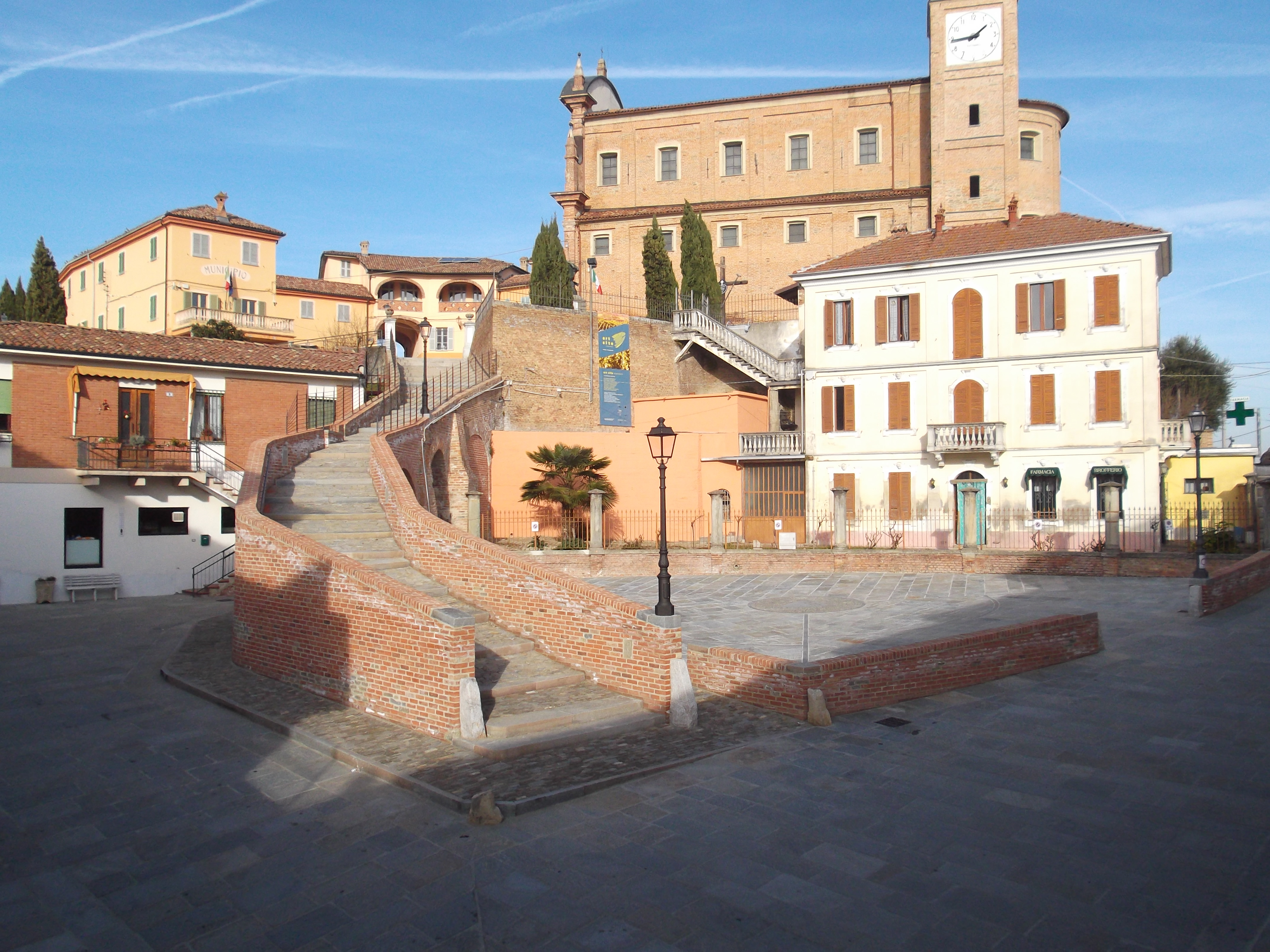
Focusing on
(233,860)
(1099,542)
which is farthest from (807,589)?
(233,860)

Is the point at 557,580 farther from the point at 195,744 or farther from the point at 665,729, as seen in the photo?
the point at 195,744

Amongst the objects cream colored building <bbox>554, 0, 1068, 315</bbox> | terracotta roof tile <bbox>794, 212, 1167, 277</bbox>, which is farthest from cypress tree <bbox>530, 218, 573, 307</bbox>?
terracotta roof tile <bbox>794, 212, 1167, 277</bbox>

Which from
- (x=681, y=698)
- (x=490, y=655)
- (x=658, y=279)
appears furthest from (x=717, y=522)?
(x=658, y=279)

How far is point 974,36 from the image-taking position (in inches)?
1438

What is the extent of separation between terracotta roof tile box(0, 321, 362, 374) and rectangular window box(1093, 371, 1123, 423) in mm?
21699

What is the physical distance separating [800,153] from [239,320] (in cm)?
2758

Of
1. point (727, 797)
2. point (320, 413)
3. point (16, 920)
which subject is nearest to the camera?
point (16, 920)

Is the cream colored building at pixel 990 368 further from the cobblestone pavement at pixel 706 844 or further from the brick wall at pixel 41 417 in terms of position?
the brick wall at pixel 41 417

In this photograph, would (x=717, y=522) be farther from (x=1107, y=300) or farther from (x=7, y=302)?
(x=7, y=302)

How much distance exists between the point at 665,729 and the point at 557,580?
2599mm

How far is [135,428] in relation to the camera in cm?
2277

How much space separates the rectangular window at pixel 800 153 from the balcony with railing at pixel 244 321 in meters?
25.7

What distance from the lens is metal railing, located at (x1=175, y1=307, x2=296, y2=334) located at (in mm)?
39938

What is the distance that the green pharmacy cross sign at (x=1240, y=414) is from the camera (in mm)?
25516
